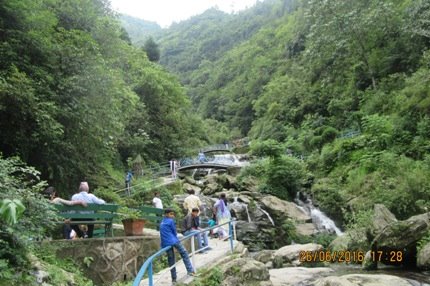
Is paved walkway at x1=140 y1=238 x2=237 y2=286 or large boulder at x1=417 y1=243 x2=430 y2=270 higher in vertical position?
paved walkway at x1=140 y1=238 x2=237 y2=286

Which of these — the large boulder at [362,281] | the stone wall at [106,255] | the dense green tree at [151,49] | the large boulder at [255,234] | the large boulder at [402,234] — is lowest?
the large boulder at [255,234]

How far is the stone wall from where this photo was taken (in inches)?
338

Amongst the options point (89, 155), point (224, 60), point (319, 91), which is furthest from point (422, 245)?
point (224, 60)

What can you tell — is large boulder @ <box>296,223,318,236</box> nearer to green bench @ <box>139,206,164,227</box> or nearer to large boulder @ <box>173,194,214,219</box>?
large boulder @ <box>173,194,214,219</box>

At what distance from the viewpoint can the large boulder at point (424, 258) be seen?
12098mm

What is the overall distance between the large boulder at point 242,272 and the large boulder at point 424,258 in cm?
564

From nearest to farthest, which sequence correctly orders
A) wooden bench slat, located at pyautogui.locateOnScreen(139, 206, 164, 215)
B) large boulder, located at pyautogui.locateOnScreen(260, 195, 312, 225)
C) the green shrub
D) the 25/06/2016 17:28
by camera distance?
wooden bench slat, located at pyautogui.locateOnScreen(139, 206, 164, 215) → the 25/06/2016 17:28 → large boulder, located at pyautogui.locateOnScreen(260, 195, 312, 225) → the green shrub

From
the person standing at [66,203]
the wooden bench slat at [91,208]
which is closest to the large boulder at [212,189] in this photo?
the person standing at [66,203]

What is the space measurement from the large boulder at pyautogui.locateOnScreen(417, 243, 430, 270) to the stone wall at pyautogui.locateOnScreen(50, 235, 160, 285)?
8.31 meters

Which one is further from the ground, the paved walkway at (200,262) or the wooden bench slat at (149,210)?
the wooden bench slat at (149,210)

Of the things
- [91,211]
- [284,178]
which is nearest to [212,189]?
[284,178]

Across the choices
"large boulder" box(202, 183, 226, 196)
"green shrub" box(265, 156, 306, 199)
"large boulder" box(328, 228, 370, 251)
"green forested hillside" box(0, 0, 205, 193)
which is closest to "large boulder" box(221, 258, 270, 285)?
"large boulder" box(328, 228, 370, 251)

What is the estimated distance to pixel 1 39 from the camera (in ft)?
45.1

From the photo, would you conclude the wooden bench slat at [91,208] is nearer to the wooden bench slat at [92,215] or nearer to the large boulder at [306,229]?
the wooden bench slat at [92,215]
